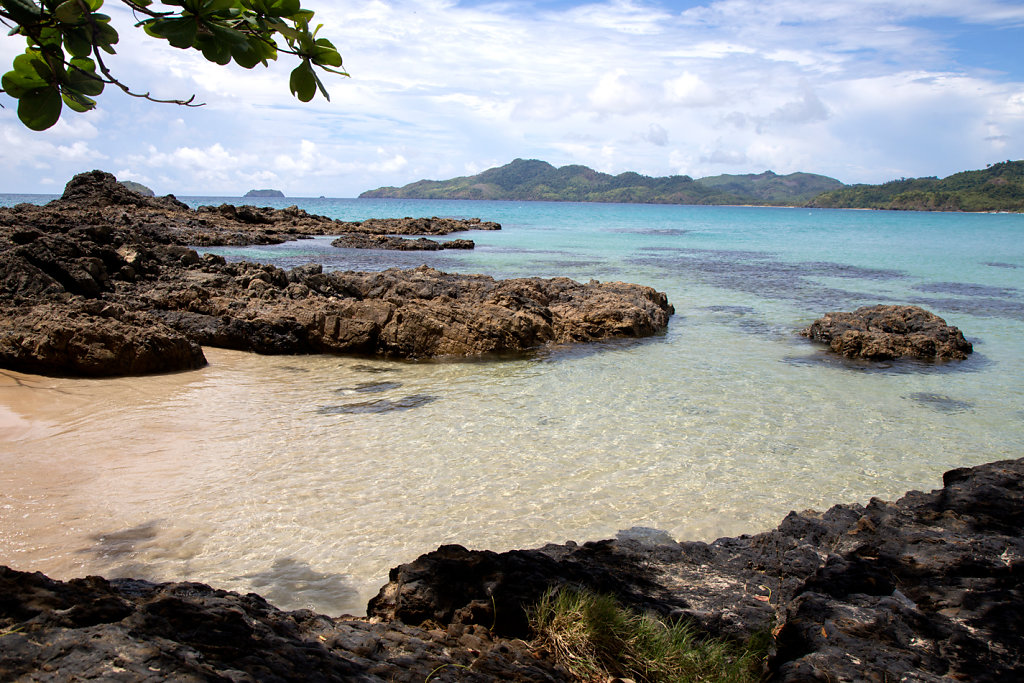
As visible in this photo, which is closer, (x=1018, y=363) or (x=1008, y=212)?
(x=1018, y=363)

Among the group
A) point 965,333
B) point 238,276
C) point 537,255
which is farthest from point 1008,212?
point 238,276

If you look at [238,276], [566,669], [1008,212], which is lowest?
→ [566,669]

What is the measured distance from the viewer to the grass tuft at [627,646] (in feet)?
8.89

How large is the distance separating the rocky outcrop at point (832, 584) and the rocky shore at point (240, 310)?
22.4 feet

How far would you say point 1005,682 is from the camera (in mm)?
2420

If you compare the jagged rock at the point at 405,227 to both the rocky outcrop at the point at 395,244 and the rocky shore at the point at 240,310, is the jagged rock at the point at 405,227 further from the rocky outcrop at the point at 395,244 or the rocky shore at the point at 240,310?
the rocky shore at the point at 240,310

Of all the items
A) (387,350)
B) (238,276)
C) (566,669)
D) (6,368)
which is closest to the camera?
(566,669)

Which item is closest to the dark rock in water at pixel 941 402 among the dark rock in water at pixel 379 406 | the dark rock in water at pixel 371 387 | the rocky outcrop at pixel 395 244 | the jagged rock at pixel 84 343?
the dark rock in water at pixel 379 406

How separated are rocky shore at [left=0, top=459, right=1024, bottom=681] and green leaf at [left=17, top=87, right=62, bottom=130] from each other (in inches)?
64.2

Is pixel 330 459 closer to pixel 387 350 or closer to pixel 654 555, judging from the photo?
pixel 654 555

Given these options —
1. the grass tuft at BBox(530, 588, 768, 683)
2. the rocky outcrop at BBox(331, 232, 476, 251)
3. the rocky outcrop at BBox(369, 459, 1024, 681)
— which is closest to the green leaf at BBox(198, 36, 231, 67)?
the rocky outcrop at BBox(369, 459, 1024, 681)

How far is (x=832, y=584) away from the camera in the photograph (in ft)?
10.0

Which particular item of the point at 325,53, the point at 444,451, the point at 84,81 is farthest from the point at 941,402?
the point at 84,81

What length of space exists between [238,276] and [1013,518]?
42.6 ft
